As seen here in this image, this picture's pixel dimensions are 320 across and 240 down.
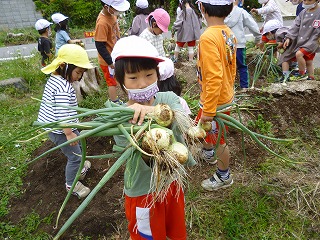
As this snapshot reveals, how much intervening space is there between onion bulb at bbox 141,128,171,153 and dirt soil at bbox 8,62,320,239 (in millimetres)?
1188

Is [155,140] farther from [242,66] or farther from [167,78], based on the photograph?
[242,66]

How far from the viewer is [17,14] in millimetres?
12266

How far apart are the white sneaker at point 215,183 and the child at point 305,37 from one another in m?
2.48

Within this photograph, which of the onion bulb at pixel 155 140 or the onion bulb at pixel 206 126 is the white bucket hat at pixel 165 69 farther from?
the onion bulb at pixel 155 140

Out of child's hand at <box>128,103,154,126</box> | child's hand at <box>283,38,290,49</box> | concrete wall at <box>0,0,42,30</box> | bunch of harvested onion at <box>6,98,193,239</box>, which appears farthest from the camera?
concrete wall at <box>0,0,42,30</box>

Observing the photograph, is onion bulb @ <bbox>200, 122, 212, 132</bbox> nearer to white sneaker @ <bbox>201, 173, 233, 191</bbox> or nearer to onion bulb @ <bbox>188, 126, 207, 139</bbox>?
onion bulb @ <bbox>188, 126, 207, 139</bbox>

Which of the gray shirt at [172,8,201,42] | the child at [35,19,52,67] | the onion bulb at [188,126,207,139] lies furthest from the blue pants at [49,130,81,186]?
the gray shirt at [172,8,201,42]

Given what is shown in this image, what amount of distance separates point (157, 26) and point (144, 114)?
8.26ft

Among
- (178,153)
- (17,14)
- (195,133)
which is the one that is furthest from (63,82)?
(17,14)

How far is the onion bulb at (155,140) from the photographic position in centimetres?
115

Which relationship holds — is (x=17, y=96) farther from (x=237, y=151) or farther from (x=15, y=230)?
(x=237, y=151)

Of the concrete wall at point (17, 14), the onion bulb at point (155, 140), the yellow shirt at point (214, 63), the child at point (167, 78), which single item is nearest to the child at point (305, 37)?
the yellow shirt at point (214, 63)

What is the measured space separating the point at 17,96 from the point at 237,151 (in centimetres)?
376

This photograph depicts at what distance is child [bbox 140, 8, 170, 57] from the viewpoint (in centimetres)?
344
